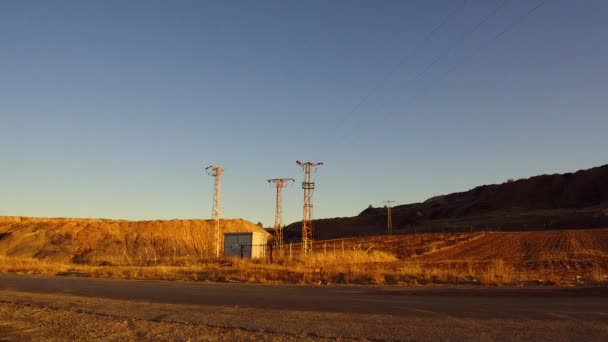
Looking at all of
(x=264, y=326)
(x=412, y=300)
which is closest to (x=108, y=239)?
(x=412, y=300)

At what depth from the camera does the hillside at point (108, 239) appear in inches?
3307

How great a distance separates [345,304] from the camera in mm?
14961

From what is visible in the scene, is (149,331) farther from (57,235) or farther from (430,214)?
(430,214)

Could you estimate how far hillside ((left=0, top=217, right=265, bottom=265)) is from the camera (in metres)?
84.0

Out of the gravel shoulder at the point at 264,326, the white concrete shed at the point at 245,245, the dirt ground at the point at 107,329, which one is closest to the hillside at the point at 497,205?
the white concrete shed at the point at 245,245

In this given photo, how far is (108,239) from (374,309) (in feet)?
288

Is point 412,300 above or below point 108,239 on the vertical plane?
below

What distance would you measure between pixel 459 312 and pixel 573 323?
2633 mm

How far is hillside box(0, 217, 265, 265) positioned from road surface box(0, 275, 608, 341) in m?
61.4

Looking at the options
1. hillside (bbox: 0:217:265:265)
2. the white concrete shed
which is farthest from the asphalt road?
hillside (bbox: 0:217:265:265)

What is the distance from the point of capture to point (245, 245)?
5459 cm

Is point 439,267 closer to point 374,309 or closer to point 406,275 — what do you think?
point 406,275

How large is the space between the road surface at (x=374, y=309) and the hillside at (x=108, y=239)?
A: 61413mm

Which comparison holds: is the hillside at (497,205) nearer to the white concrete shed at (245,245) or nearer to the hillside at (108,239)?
the hillside at (108,239)
